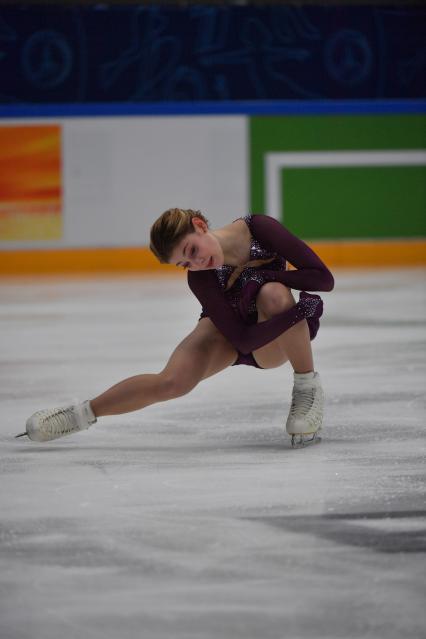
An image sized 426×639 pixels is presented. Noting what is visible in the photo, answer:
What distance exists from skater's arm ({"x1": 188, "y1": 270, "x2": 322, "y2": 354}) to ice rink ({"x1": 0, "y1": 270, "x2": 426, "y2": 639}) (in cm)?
23

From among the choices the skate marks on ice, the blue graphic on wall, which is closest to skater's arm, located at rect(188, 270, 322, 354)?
the skate marks on ice

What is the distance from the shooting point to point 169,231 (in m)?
2.22

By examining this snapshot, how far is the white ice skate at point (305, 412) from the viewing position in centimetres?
240

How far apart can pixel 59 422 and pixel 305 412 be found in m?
0.52

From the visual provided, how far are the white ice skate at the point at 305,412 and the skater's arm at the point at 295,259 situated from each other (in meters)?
0.21

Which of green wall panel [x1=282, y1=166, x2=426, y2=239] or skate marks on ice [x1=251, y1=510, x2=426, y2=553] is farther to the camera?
green wall panel [x1=282, y1=166, x2=426, y2=239]

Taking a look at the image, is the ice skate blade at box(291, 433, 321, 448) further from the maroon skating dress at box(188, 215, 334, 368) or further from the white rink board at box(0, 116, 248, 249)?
the white rink board at box(0, 116, 248, 249)

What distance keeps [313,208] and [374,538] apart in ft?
20.7

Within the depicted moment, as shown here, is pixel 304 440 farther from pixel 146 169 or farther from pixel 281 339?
pixel 146 169

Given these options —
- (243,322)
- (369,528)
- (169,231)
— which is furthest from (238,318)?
(369,528)

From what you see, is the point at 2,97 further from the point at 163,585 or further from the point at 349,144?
the point at 163,585

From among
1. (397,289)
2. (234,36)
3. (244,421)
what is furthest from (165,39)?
(244,421)

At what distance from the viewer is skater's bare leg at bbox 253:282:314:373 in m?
2.34

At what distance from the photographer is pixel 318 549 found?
167 centimetres
